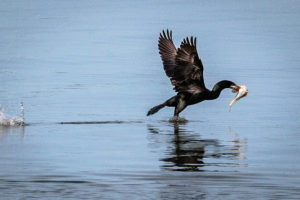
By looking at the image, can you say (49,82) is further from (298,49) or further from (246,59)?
(298,49)

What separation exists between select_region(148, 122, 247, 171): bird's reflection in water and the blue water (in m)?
0.01

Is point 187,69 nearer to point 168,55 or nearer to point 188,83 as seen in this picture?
point 188,83

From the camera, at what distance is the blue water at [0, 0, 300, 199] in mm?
9617

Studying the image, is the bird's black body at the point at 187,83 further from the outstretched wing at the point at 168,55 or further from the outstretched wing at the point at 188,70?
the outstretched wing at the point at 168,55

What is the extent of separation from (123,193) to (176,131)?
4578mm

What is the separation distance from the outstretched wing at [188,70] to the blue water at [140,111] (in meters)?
0.49

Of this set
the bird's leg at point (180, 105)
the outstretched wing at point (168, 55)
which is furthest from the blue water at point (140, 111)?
the outstretched wing at point (168, 55)

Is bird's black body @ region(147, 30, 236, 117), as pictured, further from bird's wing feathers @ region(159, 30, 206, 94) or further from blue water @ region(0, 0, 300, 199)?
blue water @ region(0, 0, 300, 199)

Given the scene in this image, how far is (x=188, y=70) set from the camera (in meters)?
15.4

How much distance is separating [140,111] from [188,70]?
3.32 ft

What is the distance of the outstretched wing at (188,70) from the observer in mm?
15109

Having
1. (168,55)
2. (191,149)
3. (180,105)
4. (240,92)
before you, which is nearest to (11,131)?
(191,149)

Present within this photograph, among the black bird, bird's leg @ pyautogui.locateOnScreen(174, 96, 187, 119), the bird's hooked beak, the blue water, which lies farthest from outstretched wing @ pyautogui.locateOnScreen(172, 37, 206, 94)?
the bird's hooked beak

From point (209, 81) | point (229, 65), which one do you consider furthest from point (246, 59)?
point (209, 81)
